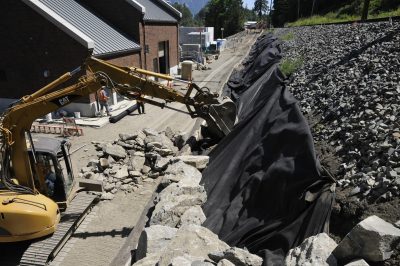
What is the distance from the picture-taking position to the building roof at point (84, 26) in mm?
18297

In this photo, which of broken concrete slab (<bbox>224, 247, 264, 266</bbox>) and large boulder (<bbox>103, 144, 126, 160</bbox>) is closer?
broken concrete slab (<bbox>224, 247, 264, 266</bbox>)

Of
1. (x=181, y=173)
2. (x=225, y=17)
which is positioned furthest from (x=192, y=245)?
(x=225, y=17)

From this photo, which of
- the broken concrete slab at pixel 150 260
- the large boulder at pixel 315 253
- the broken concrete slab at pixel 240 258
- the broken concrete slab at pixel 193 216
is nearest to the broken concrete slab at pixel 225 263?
the broken concrete slab at pixel 240 258

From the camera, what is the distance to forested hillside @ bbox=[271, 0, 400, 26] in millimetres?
48062

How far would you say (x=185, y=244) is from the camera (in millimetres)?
6199

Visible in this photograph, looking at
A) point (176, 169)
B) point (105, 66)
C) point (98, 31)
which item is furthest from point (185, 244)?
point (98, 31)

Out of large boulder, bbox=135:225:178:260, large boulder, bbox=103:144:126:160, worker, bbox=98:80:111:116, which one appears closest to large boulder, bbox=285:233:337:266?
large boulder, bbox=135:225:178:260

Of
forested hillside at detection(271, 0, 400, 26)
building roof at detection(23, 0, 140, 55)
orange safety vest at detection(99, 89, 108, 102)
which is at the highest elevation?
forested hillside at detection(271, 0, 400, 26)

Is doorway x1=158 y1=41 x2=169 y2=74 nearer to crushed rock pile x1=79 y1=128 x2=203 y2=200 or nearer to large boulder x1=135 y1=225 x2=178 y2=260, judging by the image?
crushed rock pile x1=79 y1=128 x2=203 y2=200

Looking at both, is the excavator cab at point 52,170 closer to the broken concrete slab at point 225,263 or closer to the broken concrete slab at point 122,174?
the broken concrete slab at point 122,174

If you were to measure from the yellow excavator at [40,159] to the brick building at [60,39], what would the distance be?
10.1 metres

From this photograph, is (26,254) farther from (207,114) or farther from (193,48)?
(193,48)

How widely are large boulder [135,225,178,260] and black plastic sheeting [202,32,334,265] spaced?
894 mm

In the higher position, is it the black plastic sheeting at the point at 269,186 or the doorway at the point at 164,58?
the doorway at the point at 164,58
